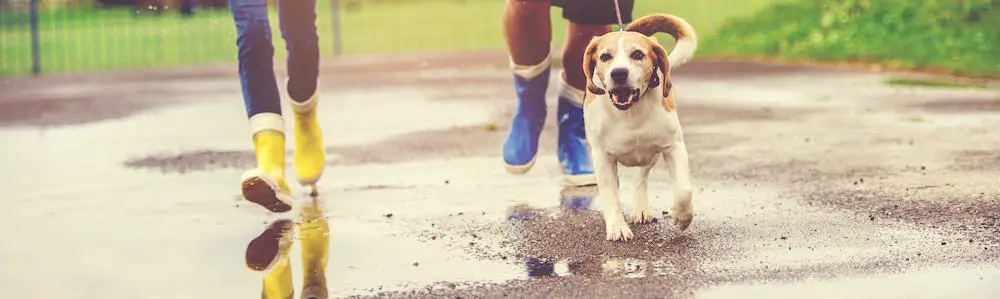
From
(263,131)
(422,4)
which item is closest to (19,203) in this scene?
(263,131)

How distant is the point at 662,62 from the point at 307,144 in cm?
208

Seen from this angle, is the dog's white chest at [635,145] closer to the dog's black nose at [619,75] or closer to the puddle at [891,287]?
the dog's black nose at [619,75]

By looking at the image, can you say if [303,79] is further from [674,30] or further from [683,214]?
[683,214]

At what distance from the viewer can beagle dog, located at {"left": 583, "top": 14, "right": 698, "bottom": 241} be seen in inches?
213

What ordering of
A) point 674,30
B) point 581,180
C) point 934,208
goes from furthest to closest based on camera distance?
point 581,180
point 934,208
point 674,30

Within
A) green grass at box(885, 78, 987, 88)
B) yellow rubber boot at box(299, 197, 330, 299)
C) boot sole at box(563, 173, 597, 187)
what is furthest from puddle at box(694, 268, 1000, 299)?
green grass at box(885, 78, 987, 88)

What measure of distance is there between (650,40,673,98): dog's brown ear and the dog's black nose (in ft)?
0.66

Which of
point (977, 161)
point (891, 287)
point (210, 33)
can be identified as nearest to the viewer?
point (891, 287)

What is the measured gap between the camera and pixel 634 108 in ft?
18.5

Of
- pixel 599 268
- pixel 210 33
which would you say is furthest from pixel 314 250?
pixel 210 33

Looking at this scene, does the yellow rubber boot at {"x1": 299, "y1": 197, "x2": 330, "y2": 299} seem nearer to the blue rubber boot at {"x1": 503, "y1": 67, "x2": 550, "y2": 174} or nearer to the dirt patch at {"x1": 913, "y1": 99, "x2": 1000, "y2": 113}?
the blue rubber boot at {"x1": 503, "y1": 67, "x2": 550, "y2": 174}

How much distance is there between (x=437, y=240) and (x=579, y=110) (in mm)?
1586

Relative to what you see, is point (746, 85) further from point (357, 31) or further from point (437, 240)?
point (357, 31)

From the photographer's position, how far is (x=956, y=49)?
1394 cm
